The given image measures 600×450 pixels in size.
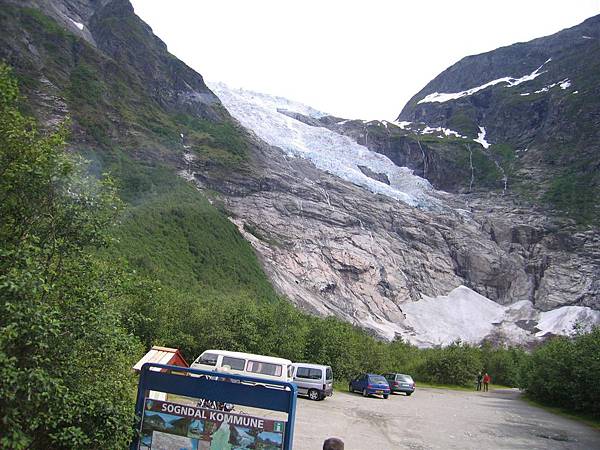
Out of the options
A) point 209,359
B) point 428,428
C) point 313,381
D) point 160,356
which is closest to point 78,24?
point 313,381

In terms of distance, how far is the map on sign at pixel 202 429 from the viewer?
6.18 metres

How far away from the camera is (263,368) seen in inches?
753

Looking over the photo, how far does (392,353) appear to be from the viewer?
55.5 meters

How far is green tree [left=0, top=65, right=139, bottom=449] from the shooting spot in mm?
5789

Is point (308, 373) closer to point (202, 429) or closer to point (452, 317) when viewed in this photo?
point (202, 429)

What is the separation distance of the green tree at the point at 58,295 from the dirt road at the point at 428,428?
6.79 metres

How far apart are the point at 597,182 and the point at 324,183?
70213 millimetres

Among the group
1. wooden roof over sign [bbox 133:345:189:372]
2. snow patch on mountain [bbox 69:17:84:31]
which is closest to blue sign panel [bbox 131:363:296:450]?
wooden roof over sign [bbox 133:345:189:372]

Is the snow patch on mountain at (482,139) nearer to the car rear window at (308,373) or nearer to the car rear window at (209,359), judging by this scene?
the car rear window at (308,373)

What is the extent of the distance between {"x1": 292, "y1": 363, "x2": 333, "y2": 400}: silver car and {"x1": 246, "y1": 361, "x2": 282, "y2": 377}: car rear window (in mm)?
5508

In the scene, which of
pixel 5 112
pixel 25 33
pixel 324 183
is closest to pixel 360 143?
pixel 324 183

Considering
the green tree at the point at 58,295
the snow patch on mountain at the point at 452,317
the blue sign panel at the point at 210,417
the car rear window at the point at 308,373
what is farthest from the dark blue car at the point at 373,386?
the snow patch on mountain at the point at 452,317

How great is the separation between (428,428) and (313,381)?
792 centimetres

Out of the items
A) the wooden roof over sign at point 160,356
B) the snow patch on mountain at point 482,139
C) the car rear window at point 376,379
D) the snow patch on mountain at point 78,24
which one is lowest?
the car rear window at point 376,379
